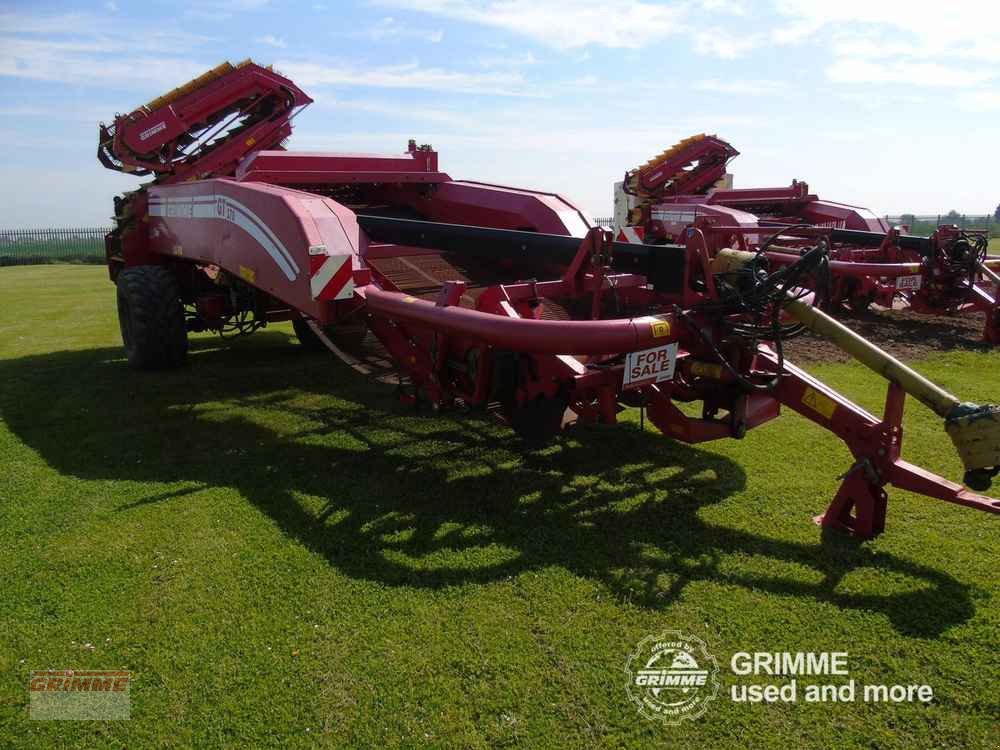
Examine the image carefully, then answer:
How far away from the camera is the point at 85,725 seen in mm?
2244

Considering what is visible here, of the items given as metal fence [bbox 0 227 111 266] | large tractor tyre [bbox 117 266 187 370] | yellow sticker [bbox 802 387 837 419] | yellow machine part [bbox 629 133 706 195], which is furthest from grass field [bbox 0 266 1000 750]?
metal fence [bbox 0 227 111 266]

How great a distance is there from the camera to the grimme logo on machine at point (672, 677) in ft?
7.45

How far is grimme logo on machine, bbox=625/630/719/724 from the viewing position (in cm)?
227

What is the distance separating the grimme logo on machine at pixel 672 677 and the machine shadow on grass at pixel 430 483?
0.25 metres

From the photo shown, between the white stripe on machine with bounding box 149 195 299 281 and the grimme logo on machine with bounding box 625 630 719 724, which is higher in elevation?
the white stripe on machine with bounding box 149 195 299 281

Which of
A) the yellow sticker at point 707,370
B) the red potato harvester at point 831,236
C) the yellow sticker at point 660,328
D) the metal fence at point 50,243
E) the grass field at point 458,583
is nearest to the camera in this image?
the grass field at point 458,583

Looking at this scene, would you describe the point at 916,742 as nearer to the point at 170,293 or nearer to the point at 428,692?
the point at 428,692

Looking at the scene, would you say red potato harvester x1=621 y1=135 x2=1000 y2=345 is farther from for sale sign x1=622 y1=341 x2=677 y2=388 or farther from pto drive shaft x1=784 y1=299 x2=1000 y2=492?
for sale sign x1=622 y1=341 x2=677 y2=388

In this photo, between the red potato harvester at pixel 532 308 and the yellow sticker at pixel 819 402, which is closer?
the red potato harvester at pixel 532 308

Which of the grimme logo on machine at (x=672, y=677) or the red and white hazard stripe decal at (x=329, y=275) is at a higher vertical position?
the red and white hazard stripe decal at (x=329, y=275)

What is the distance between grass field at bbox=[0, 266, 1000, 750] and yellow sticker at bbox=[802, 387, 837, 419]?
1.71 feet

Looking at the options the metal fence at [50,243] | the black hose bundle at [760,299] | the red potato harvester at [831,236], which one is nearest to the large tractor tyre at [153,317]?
the red potato harvester at [831,236]

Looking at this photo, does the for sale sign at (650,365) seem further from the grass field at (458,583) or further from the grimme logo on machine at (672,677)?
the grimme logo on machine at (672,677)

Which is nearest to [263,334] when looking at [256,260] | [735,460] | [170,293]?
[170,293]
